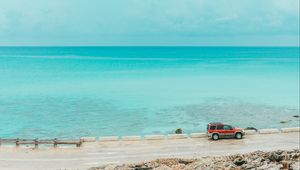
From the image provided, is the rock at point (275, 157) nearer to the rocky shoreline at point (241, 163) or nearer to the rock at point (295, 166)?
the rocky shoreline at point (241, 163)

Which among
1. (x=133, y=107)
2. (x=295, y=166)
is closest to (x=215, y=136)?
(x=295, y=166)

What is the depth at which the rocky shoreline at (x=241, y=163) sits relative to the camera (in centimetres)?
1836

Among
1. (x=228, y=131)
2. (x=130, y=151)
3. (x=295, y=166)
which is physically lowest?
(x=295, y=166)

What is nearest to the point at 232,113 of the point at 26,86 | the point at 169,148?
the point at 169,148

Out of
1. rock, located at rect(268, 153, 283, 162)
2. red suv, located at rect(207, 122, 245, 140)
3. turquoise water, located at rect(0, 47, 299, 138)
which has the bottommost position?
rock, located at rect(268, 153, 283, 162)

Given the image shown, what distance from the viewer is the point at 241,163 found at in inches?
806

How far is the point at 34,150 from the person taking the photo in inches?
1467

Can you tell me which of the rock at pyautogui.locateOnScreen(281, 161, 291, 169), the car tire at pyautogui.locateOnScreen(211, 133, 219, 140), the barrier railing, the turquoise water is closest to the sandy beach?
the car tire at pyautogui.locateOnScreen(211, 133, 219, 140)

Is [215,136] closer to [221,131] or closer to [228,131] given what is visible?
[221,131]

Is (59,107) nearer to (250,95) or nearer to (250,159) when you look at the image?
(250,95)

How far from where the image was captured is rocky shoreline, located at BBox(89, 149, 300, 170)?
18359 millimetres

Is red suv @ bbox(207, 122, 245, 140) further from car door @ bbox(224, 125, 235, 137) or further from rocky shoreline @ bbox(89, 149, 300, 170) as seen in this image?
rocky shoreline @ bbox(89, 149, 300, 170)

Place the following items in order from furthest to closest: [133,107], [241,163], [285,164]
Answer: [133,107] → [241,163] → [285,164]

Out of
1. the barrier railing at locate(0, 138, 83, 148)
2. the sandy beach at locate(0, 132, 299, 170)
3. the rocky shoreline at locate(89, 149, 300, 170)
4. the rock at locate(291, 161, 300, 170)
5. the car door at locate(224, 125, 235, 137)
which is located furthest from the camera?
the car door at locate(224, 125, 235, 137)
